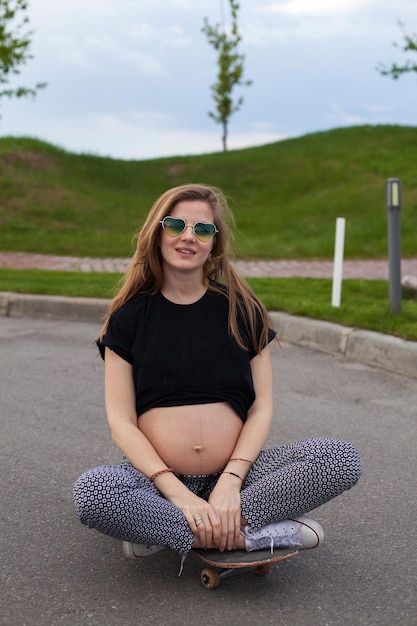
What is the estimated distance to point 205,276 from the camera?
361 centimetres

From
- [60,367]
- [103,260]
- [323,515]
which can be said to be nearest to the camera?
[323,515]

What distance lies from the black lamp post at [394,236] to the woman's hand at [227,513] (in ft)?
16.9

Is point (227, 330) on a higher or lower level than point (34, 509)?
higher

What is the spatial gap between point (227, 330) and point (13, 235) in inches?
650

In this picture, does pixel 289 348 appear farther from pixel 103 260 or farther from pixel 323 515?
pixel 103 260

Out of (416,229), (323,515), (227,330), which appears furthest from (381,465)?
(416,229)

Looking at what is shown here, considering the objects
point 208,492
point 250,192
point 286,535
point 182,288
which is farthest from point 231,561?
point 250,192

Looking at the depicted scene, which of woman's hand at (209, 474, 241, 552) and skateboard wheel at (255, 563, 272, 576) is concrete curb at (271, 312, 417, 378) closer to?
skateboard wheel at (255, 563, 272, 576)

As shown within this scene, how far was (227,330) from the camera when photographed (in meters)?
3.46

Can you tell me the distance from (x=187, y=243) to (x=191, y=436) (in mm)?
702

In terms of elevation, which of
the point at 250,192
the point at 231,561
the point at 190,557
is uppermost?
the point at 250,192

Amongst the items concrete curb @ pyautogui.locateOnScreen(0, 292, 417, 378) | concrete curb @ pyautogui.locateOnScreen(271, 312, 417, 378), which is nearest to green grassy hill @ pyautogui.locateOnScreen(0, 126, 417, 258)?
concrete curb @ pyautogui.locateOnScreen(0, 292, 417, 378)

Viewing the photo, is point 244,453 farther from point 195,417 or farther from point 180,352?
point 180,352

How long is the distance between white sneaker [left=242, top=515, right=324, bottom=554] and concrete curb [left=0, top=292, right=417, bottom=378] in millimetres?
3577
